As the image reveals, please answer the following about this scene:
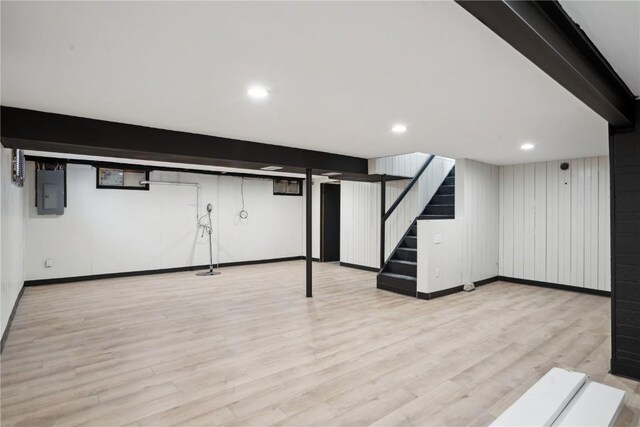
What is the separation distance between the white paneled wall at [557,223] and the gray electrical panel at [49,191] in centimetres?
849

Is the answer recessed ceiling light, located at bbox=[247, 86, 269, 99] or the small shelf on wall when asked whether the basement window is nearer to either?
the small shelf on wall

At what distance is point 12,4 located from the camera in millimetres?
1532

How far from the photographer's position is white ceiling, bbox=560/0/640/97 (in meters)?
1.56

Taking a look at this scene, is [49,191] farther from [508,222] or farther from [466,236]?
[508,222]

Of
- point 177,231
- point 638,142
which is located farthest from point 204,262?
point 638,142

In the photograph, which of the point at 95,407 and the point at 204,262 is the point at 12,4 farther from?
the point at 204,262

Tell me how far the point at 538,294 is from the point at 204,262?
692cm

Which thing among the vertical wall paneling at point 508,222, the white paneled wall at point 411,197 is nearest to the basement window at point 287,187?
the white paneled wall at point 411,197

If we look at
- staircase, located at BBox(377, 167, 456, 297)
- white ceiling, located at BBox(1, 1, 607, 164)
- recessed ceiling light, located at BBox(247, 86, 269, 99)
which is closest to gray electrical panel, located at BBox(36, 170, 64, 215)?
white ceiling, located at BBox(1, 1, 607, 164)

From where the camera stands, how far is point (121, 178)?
7.14 meters

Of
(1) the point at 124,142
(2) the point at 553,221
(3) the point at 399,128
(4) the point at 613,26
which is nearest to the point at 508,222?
(2) the point at 553,221

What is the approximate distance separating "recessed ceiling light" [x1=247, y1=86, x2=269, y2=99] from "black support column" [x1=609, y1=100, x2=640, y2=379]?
2929 mm

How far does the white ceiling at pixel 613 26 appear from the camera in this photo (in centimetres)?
156

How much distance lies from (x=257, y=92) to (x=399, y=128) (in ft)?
5.91
